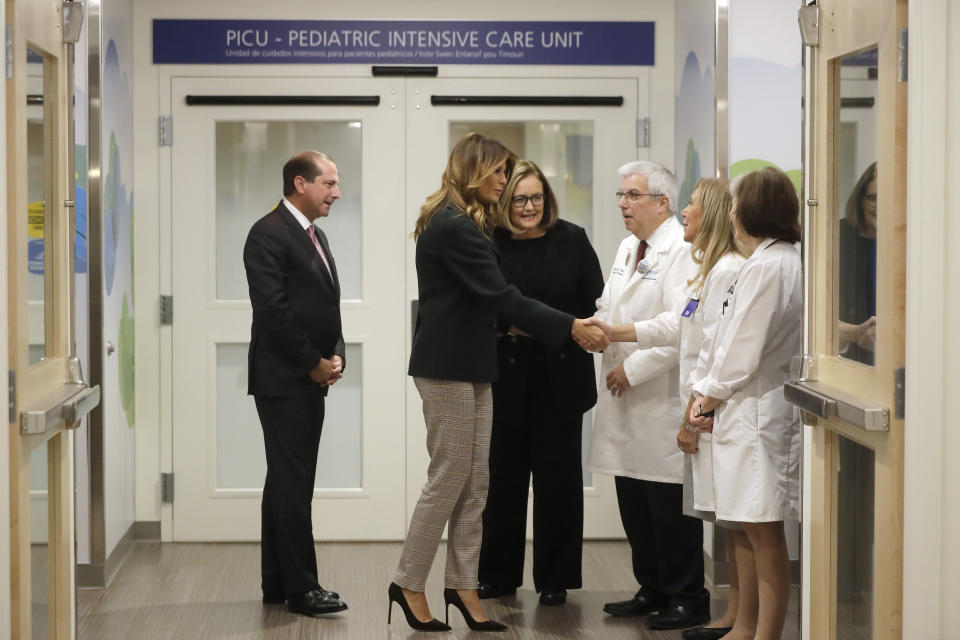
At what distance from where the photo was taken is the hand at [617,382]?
4168 mm

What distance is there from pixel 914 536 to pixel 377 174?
11.5 ft

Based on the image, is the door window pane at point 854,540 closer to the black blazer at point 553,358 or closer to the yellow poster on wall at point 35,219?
the black blazer at point 553,358

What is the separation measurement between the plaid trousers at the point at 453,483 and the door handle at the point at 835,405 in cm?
123

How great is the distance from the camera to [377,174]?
5.40 metres

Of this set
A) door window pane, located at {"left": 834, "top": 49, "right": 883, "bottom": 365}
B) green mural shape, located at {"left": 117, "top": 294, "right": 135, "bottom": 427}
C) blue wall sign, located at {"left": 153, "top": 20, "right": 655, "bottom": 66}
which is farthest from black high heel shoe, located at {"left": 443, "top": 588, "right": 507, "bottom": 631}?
blue wall sign, located at {"left": 153, "top": 20, "right": 655, "bottom": 66}

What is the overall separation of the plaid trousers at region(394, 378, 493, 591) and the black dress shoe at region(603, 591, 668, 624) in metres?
0.57

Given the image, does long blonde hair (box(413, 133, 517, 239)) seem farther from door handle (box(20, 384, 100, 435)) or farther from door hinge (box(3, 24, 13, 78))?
door hinge (box(3, 24, 13, 78))

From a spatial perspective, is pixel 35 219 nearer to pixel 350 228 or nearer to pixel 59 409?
pixel 59 409

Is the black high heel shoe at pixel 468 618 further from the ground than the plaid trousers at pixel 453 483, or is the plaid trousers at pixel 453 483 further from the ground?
the plaid trousers at pixel 453 483

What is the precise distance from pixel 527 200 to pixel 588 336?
60 cm

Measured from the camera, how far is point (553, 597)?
439cm

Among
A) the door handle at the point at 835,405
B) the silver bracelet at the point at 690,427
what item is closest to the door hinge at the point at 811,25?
the door handle at the point at 835,405

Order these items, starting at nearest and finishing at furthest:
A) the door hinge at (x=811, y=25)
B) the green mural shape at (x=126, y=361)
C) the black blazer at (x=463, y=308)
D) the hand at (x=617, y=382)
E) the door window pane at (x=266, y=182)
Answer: the door hinge at (x=811, y=25), the black blazer at (x=463, y=308), the hand at (x=617, y=382), the green mural shape at (x=126, y=361), the door window pane at (x=266, y=182)

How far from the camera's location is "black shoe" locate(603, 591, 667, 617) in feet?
14.0
